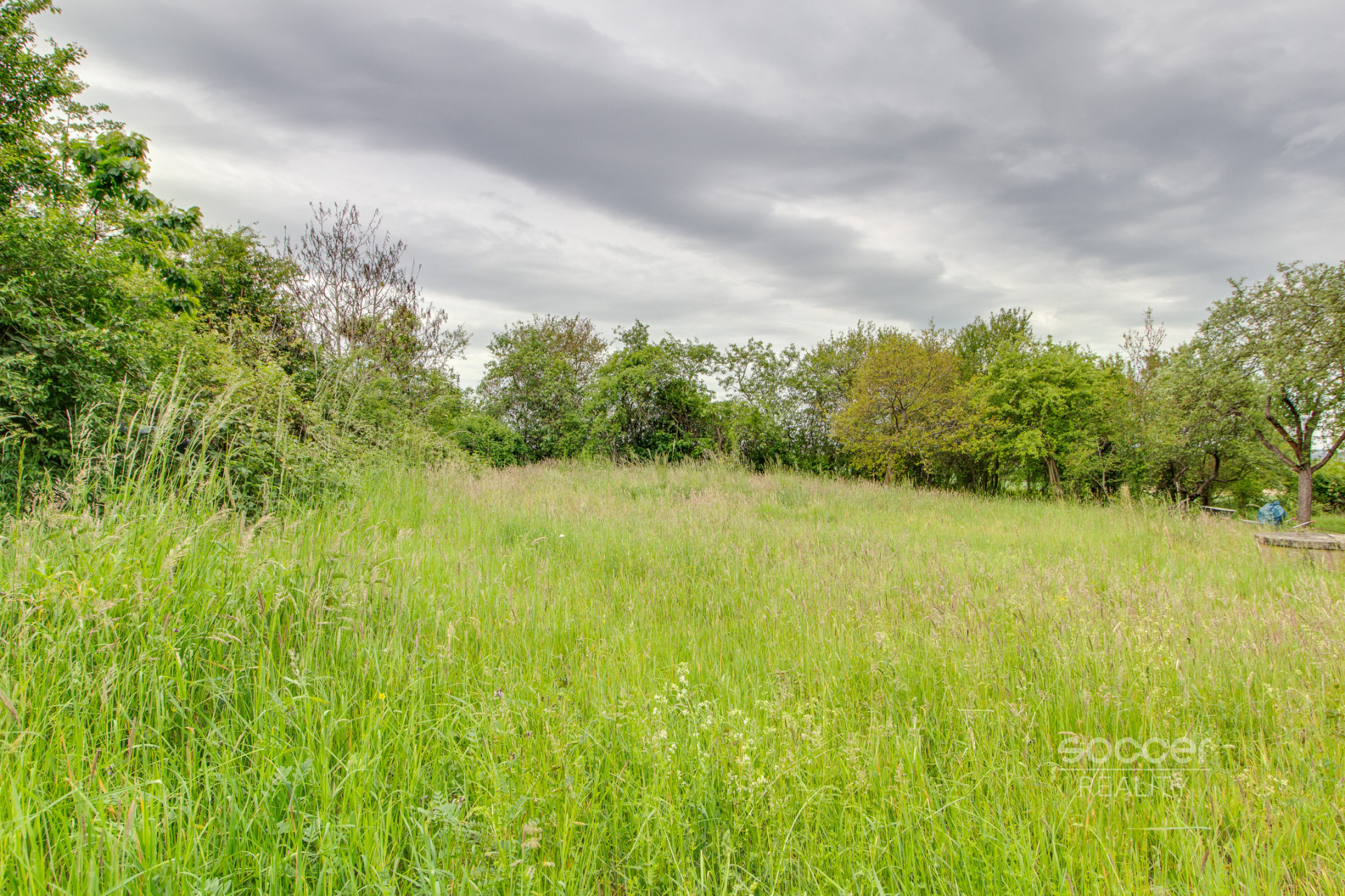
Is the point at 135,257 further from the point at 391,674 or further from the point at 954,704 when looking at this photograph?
the point at 954,704

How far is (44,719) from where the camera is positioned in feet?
5.46

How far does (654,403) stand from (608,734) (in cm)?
1494

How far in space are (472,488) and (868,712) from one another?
293 inches

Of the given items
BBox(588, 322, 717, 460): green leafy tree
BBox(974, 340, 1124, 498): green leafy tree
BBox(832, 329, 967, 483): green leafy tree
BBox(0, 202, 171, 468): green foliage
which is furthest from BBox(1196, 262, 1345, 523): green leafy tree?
BBox(0, 202, 171, 468): green foliage

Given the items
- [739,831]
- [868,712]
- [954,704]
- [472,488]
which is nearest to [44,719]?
[739,831]

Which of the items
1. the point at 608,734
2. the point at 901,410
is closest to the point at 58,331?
the point at 608,734

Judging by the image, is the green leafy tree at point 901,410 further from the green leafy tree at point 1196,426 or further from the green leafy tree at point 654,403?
the green leafy tree at point 1196,426

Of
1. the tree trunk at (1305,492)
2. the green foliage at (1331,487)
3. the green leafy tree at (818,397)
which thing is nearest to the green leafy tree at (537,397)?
the green leafy tree at (818,397)

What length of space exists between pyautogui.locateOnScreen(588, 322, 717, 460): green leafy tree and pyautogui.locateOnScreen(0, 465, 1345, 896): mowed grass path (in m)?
12.8

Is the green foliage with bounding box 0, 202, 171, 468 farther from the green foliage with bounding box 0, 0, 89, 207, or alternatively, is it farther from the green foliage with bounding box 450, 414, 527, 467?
the green foliage with bounding box 450, 414, 527, 467

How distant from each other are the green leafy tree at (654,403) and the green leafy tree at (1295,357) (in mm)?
16588

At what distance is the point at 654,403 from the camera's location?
16.9 metres

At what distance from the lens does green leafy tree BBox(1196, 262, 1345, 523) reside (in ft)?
48.9

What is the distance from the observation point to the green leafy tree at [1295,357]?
14891 mm
